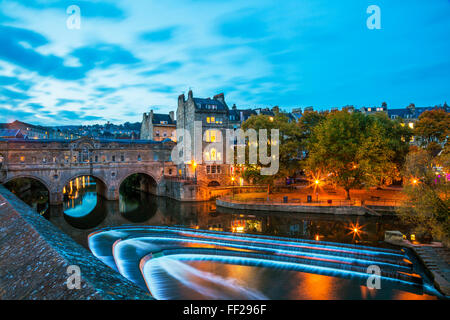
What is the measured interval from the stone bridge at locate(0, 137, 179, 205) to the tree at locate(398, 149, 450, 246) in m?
40.0

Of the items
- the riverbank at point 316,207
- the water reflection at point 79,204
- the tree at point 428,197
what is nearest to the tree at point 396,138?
the riverbank at point 316,207

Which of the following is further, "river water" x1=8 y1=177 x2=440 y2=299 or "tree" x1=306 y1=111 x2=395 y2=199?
"tree" x1=306 y1=111 x2=395 y2=199

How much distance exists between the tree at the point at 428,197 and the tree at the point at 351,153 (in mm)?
12766

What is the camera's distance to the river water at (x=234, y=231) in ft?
50.9

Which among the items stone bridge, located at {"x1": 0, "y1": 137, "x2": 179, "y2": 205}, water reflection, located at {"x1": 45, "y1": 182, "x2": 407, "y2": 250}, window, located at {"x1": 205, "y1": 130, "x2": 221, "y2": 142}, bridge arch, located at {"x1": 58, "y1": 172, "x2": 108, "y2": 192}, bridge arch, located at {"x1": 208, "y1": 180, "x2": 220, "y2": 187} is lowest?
water reflection, located at {"x1": 45, "y1": 182, "x2": 407, "y2": 250}

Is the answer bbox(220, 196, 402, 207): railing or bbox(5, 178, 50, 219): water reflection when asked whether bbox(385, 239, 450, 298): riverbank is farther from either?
bbox(5, 178, 50, 219): water reflection

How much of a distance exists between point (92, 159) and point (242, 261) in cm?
3635

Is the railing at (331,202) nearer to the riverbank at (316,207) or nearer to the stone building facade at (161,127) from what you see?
the riverbank at (316,207)

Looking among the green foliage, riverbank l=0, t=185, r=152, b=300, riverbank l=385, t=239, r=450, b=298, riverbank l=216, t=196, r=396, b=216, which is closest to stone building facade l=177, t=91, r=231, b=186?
riverbank l=216, t=196, r=396, b=216

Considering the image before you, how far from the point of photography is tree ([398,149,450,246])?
17234mm

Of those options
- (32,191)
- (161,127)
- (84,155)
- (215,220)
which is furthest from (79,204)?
(161,127)

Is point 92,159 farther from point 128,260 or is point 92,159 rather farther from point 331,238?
point 331,238

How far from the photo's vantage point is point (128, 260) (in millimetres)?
19906
